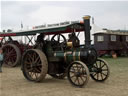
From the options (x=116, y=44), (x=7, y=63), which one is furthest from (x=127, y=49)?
(x=7, y=63)

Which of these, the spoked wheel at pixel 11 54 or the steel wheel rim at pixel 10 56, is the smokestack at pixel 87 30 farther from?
the steel wheel rim at pixel 10 56

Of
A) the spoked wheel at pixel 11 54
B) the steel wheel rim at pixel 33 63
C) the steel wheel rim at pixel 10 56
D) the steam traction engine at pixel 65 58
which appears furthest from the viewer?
the steel wheel rim at pixel 10 56

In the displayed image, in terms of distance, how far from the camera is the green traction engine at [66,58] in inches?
237

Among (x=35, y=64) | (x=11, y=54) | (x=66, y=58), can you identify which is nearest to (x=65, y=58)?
(x=66, y=58)

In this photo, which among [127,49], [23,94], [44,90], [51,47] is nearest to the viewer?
[23,94]

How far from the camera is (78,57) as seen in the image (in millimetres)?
6125

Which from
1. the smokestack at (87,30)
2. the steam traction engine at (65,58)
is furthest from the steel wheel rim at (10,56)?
the smokestack at (87,30)

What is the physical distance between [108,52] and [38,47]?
1498cm

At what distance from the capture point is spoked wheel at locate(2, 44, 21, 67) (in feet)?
37.5

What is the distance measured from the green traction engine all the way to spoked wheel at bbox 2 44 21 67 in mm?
4507

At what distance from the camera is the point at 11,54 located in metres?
11.8

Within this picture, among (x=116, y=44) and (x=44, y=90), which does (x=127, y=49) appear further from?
(x=44, y=90)

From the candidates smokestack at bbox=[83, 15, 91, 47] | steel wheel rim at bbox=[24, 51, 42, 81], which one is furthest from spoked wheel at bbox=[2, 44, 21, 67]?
smokestack at bbox=[83, 15, 91, 47]

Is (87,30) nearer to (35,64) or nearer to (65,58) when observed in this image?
(65,58)
